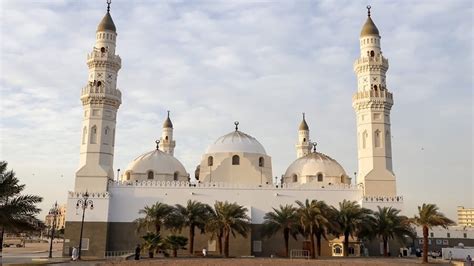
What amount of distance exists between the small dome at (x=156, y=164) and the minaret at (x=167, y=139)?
39.1 feet

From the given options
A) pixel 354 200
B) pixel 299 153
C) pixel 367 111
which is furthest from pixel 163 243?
pixel 299 153

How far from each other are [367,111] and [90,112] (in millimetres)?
23296

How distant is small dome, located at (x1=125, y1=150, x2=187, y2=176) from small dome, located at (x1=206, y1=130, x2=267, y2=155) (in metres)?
3.58

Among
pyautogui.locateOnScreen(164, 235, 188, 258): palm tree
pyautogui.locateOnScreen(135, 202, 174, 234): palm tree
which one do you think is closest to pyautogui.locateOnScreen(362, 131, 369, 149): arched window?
pyautogui.locateOnScreen(135, 202, 174, 234): palm tree

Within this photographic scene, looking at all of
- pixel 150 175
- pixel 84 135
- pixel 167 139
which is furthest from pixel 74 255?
pixel 167 139

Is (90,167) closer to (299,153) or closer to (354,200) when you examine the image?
(354,200)

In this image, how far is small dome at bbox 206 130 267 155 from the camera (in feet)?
148

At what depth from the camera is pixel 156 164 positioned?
44438mm

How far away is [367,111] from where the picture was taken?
4003 centimetres

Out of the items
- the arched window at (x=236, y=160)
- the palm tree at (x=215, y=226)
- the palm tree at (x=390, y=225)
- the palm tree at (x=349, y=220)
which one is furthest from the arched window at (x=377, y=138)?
the palm tree at (x=215, y=226)

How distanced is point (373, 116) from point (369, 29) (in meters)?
7.80

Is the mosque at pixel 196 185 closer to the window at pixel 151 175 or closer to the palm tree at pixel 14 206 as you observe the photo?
the window at pixel 151 175

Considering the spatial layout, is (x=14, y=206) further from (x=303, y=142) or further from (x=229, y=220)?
(x=303, y=142)

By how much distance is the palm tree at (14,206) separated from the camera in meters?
18.3
